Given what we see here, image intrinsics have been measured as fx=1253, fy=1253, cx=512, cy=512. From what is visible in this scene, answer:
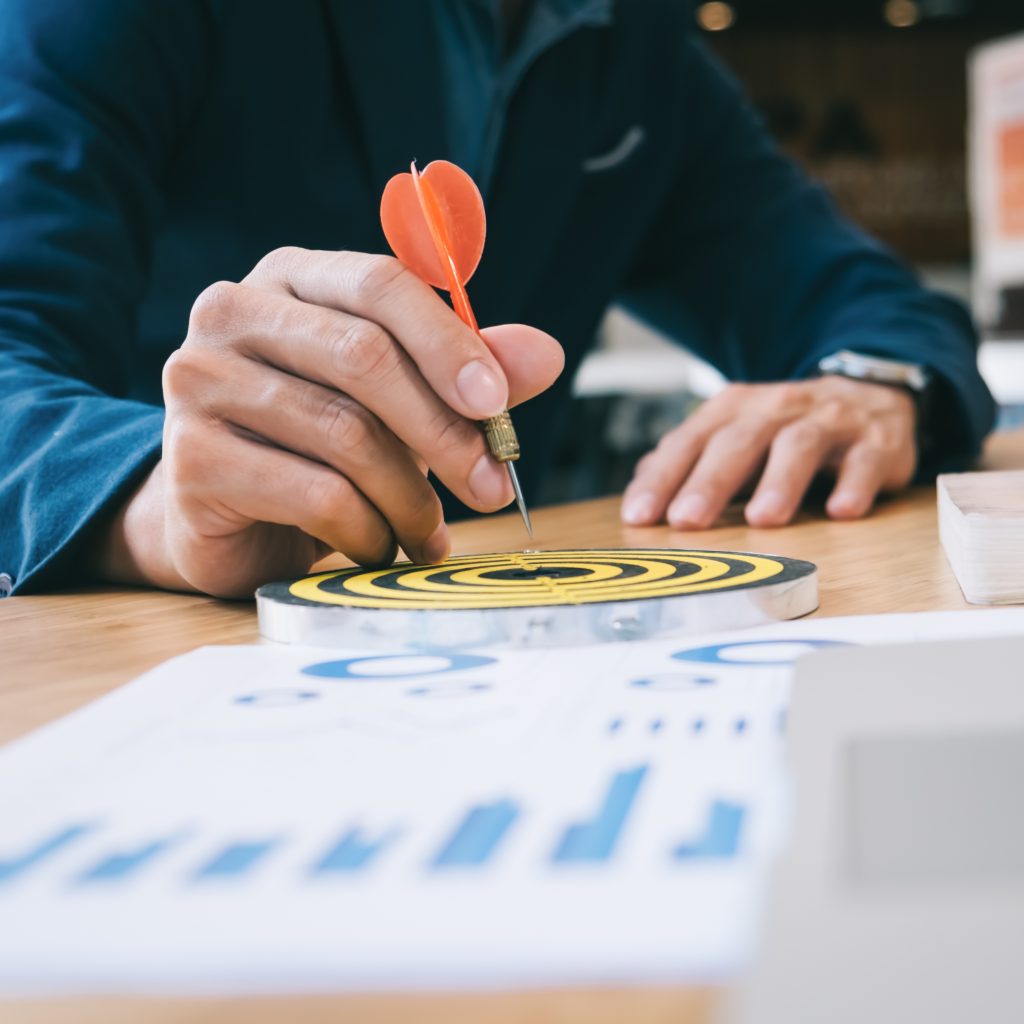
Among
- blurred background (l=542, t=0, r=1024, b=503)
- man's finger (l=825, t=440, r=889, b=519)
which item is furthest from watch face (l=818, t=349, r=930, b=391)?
blurred background (l=542, t=0, r=1024, b=503)

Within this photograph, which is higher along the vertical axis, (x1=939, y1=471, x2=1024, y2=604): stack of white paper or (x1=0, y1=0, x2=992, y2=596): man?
(x1=0, y1=0, x2=992, y2=596): man

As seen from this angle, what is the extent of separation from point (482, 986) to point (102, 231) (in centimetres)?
81

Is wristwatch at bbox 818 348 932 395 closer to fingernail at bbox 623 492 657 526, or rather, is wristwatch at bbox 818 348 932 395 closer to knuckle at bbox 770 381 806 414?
knuckle at bbox 770 381 806 414

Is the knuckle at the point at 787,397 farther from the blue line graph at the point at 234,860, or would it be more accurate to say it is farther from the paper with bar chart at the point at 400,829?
the blue line graph at the point at 234,860

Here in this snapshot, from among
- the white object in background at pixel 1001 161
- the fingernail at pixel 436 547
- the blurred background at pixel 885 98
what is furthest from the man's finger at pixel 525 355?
the blurred background at pixel 885 98

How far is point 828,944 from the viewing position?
21 cm

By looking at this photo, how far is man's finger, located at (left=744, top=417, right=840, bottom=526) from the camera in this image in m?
0.90

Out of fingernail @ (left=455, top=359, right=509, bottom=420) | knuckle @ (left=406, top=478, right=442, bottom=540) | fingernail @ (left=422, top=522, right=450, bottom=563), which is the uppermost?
fingernail @ (left=455, top=359, right=509, bottom=420)

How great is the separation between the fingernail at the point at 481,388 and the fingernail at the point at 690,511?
13.1 inches

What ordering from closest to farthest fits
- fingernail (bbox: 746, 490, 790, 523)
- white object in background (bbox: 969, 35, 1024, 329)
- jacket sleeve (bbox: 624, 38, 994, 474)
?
fingernail (bbox: 746, 490, 790, 523) < jacket sleeve (bbox: 624, 38, 994, 474) < white object in background (bbox: 969, 35, 1024, 329)

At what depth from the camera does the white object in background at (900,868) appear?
0.19 m

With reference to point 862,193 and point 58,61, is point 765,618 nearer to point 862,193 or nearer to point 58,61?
point 58,61

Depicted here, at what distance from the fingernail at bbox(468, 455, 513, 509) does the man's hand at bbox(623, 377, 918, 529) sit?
11.9 inches

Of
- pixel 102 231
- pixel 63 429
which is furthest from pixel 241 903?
pixel 102 231
